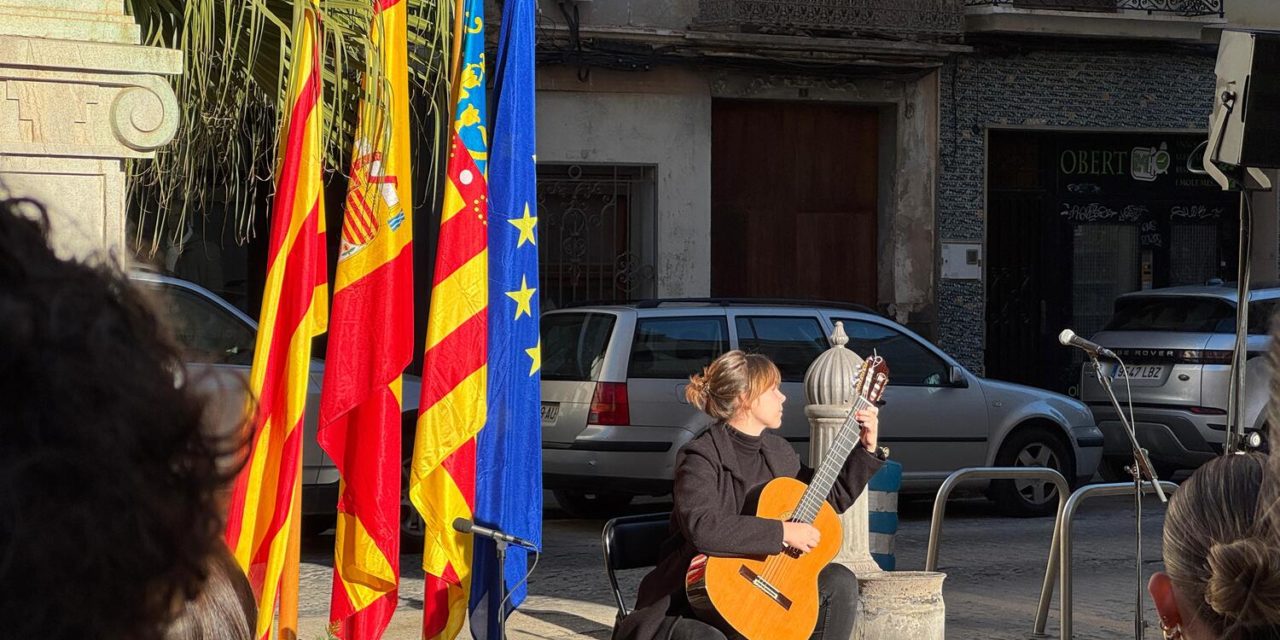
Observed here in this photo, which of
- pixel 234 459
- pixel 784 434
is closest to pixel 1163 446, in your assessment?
pixel 784 434

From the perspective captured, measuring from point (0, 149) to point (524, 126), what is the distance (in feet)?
7.22

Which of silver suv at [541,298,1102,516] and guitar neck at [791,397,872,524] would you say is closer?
guitar neck at [791,397,872,524]

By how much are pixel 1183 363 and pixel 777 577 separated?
9.48 meters

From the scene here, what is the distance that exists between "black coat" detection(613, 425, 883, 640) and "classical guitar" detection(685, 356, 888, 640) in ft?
0.25

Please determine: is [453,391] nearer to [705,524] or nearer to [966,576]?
[705,524]

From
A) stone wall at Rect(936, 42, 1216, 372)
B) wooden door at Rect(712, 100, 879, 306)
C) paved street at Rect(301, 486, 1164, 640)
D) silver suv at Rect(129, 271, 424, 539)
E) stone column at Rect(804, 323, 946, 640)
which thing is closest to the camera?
stone column at Rect(804, 323, 946, 640)

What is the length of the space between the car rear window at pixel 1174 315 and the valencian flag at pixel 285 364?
1052cm

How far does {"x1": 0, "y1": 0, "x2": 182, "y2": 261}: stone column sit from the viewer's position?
3.88 m

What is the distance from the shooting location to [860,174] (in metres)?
19.4

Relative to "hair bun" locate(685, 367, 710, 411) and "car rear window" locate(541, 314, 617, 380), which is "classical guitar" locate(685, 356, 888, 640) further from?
"car rear window" locate(541, 314, 617, 380)

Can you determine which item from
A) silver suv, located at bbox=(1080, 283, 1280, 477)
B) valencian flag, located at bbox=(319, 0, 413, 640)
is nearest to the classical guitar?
valencian flag, located at bbox=(319, 0, 413, 640)

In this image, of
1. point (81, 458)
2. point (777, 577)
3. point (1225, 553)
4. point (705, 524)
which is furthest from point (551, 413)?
point (81, 458)

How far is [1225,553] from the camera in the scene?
1.82 metres

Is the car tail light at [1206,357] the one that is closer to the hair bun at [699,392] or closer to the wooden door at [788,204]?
the wooden door at [788,204]
